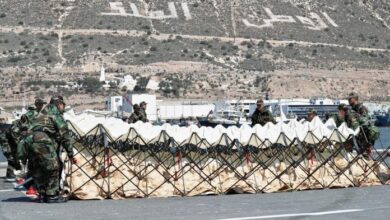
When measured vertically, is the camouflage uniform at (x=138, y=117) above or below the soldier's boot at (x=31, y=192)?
above

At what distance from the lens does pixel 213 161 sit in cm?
1773

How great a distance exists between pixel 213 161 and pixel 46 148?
382 cm

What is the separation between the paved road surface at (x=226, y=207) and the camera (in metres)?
13.2

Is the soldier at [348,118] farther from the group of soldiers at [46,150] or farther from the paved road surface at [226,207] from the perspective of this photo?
the group of soldiers at [46,150]

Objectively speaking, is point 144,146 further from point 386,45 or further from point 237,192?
point 386,45

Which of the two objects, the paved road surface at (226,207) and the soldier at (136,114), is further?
the soldier at (136,114)

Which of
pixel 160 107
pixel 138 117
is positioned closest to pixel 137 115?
pixel 138 117

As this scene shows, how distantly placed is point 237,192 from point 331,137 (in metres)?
2.72

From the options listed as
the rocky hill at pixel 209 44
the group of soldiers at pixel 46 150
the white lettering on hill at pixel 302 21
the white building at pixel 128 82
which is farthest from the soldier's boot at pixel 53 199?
the white lettering on hill at pixel 302 21

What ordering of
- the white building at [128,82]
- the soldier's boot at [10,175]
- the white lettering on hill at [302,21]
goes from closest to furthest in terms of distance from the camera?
the soldier's boot at [10,175] → the white building at [128,82] → the white lettering on hill at [302,21]

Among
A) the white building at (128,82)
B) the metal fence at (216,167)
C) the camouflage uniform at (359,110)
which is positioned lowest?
the white building at (128,82)

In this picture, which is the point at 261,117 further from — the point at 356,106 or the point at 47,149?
the point at 47,149

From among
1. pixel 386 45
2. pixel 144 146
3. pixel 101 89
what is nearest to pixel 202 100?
pixel 101 89

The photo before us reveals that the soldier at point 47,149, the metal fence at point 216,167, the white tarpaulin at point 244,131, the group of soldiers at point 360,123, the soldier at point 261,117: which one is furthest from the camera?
the soldier at point 261,117
